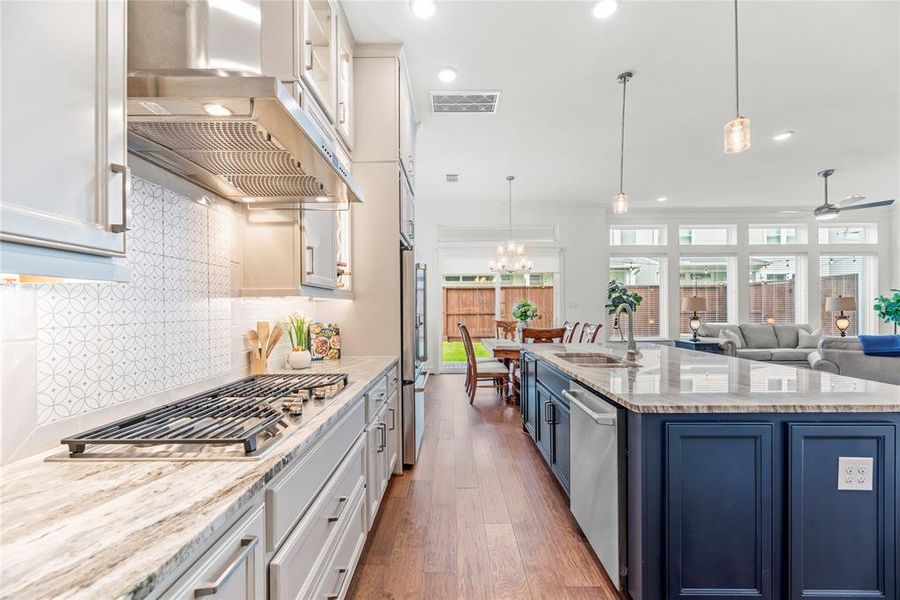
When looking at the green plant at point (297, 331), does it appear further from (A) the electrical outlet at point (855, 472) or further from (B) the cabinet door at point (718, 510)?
(A) the electrical outlet at point (855, 472)

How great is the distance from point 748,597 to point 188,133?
98.3 inches

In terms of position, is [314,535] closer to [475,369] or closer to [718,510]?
[718,510]

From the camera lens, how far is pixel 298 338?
2.46 metres

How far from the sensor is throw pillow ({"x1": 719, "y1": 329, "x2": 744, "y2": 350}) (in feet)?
21.9

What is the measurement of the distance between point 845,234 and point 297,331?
10.5 metres

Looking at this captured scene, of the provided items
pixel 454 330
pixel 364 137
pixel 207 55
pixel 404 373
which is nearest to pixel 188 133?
pixel 207 55

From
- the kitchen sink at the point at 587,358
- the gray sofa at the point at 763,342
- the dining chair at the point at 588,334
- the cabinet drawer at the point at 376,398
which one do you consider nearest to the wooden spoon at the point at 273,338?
the cabinet drawer at the point at 376,398

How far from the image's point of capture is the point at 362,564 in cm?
197

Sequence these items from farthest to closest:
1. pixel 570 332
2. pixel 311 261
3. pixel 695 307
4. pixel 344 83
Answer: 1. pixel 695 307
2. pixel 570 332
3. pixel 344 83
4. pixel 311 261

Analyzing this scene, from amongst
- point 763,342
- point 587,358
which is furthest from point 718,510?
point 763,342

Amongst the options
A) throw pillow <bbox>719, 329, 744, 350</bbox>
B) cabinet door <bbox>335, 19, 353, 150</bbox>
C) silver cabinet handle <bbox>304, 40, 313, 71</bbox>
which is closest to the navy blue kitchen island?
silver cabinet handle <bbox>304, 40, 313, 71</bbox>

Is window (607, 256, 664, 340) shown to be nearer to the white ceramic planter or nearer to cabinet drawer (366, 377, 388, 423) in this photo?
cabinet drawer (366, 377, 388, 423)

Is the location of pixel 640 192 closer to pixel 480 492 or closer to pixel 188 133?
pixel 480 492

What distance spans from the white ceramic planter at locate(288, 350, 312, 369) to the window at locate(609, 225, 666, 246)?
7.18 meters
